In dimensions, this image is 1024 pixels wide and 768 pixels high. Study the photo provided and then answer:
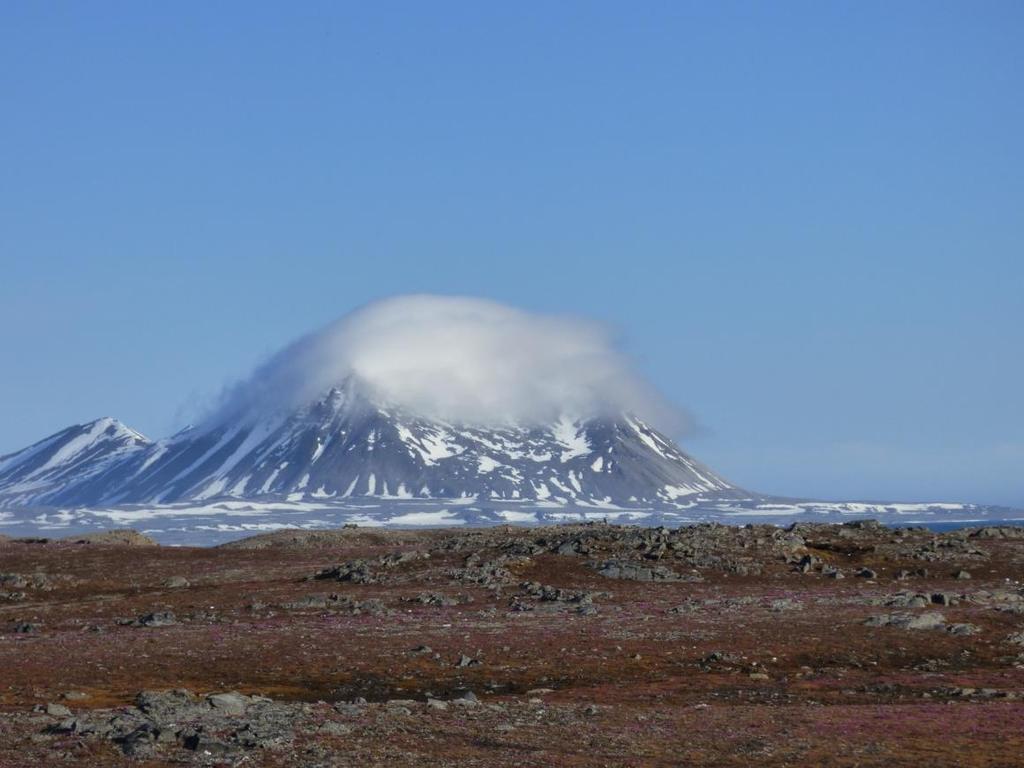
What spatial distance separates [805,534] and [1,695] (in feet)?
206

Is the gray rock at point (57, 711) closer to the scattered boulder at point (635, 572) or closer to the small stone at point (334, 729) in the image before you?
the small stone at point (334, 729)

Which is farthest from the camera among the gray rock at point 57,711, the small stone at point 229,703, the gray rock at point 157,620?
the gray rock at point 157,620

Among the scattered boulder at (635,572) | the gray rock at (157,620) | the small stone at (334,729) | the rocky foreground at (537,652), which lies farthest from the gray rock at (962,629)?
the gray rock at (157,620)

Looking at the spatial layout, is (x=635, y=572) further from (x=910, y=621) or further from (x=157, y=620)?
(x=157, y=620)

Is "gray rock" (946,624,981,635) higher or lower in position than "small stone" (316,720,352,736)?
higher

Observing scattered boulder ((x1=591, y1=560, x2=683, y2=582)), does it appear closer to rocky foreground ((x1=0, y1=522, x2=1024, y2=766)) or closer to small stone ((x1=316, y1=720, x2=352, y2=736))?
rocky foreground ((x1=0, y1=522, x2=1024, y2=766))

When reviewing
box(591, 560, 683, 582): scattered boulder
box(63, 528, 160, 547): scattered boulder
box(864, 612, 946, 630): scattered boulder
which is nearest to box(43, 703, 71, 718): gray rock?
box(864, 612, 946, 630): scattered boulder

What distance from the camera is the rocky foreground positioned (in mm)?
35344

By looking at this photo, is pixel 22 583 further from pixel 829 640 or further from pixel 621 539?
pixel 829 640

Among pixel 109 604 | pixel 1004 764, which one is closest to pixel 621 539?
pixel 109 604

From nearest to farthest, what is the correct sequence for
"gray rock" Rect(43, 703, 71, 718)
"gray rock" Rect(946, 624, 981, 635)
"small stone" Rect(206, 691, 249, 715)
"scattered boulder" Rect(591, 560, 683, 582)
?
"gray rock" Rect(43, 703, 71, 718), "small stone" Rect(206, 691, 249, 715), "gray rock" Rect(946, 624, 981, 635), "scattered boulder" Rect(591, 560, 683, 582)

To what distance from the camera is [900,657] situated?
5284 cm

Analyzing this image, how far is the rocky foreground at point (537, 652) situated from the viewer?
35.3 metres

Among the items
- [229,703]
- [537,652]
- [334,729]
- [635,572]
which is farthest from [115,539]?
[334,729]
